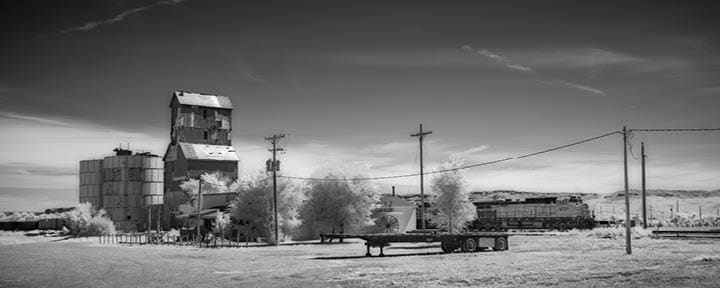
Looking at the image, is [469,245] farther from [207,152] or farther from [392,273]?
[207,152]

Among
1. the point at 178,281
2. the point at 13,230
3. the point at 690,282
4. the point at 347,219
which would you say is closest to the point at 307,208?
the point at 347,219

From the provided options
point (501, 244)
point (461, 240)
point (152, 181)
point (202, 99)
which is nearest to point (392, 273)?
point (461, 240)

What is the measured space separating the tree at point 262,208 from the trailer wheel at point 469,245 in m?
25.5

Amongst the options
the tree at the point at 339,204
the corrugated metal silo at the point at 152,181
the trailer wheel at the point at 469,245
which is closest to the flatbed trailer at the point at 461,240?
the trailer wheel at the point at 469,245

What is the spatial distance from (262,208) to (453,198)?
21455mm

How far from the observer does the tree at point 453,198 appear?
223 ft

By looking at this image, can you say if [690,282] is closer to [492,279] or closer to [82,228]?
[492,279]

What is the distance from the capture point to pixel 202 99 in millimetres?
98938

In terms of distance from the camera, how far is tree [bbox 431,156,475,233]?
68.0m

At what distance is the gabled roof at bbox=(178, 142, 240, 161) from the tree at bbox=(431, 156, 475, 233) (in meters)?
39.6

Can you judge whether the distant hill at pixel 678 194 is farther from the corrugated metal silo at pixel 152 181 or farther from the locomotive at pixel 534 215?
the corrugated metal silo at pixel 152 181

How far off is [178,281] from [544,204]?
228 ft

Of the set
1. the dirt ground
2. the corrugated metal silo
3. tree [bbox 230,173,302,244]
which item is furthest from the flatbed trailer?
the corrugated metal silo

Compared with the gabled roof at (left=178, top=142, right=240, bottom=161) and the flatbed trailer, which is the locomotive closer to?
the flatbed trailer
